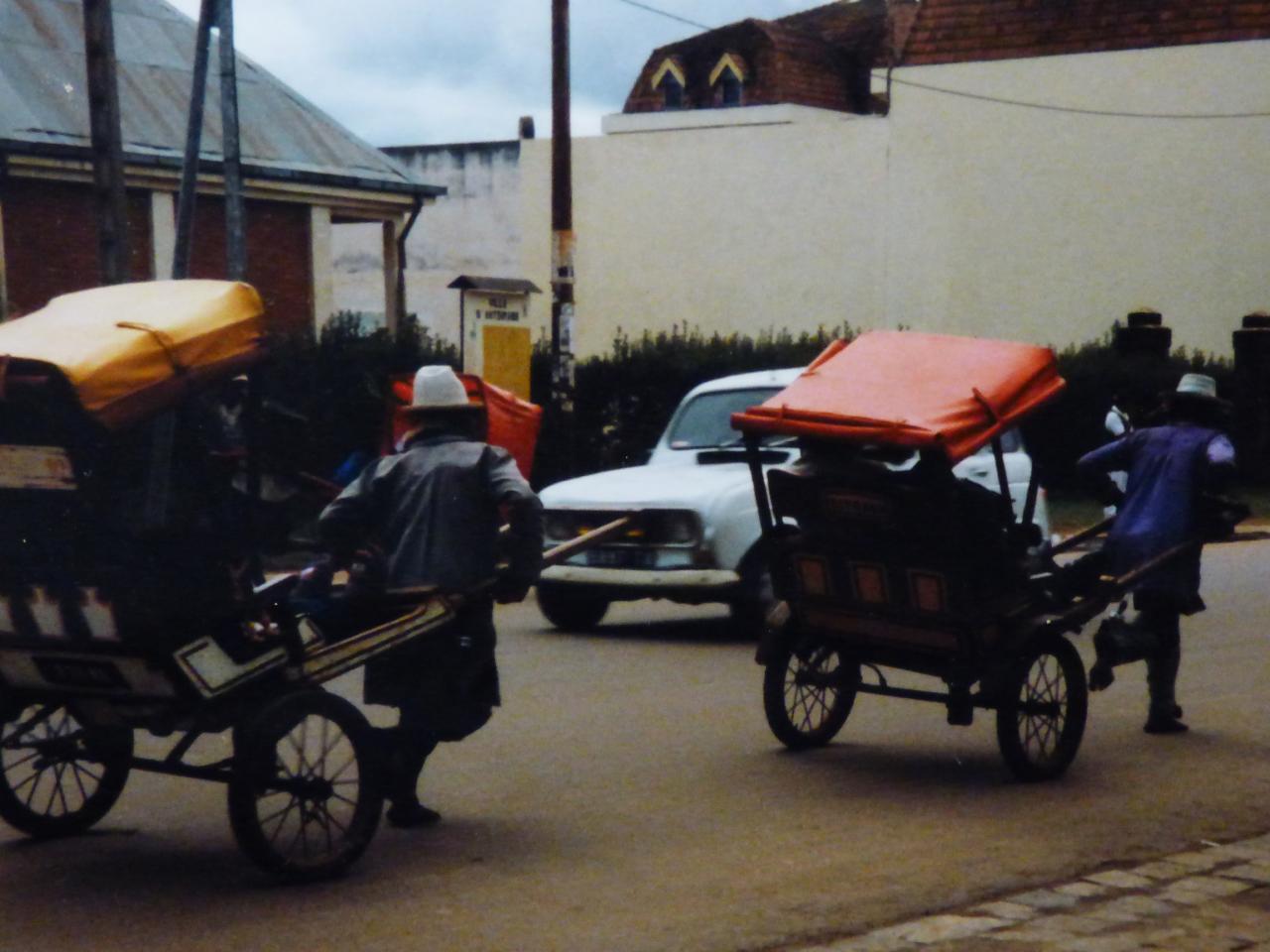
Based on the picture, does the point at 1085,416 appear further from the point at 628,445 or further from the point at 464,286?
the point at 464,286

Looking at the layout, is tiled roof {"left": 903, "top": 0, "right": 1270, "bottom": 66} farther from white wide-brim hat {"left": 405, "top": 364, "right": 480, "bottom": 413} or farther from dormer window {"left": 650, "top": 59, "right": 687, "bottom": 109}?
white wide-brim hat {"left": 405, "top": 364, "right": 480, "bottom": 413}

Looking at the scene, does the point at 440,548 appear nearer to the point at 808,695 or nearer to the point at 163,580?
the point at 163,580

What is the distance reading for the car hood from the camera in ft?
43.8

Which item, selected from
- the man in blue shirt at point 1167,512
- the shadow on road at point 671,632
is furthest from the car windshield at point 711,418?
the man in blue shirt at point 1167,512

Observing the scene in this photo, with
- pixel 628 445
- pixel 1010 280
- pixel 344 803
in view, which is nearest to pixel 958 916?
pixel 344 803

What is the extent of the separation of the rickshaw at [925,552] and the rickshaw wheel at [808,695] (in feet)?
0.04

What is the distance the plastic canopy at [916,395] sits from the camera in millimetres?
8297

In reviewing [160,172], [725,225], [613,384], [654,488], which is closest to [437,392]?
[654,488]

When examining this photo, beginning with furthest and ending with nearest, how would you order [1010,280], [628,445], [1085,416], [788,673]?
1. [1010,280]
2. [1085,416]
3. [628,445]
4. [788,673]

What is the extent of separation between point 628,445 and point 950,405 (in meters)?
16.1

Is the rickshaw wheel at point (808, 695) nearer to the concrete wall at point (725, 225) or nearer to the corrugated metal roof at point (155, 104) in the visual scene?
the corrugated metal roof at point (155, 104)

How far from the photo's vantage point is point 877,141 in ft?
131

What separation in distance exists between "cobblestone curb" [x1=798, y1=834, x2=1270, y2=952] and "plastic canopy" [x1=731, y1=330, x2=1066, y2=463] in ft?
6.67

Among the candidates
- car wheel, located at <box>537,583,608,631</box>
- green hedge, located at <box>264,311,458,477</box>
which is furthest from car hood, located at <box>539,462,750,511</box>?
green hedge, located at <box>264,311,458,477</box>
